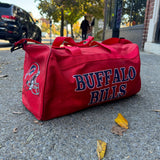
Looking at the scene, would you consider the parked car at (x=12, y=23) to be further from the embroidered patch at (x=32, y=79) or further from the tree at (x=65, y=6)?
the tree at (x=65, y=6)

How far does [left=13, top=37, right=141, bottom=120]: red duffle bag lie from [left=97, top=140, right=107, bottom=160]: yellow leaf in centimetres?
36

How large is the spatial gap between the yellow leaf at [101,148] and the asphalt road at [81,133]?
0.02 m

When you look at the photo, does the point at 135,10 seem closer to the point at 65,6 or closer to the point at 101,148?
the point at 101,148

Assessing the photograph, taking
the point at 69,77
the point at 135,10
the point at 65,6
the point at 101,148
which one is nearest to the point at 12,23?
the point at 135,10

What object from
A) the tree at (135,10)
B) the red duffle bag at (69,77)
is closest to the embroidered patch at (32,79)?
the red duffle bag at (69,77)

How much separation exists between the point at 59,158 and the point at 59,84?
473 millimetres

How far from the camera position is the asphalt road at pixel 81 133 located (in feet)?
2.85

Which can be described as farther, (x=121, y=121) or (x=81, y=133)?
(x=121, y=121)

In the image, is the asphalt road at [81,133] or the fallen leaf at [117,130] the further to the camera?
the fallen leaf at [117,130]

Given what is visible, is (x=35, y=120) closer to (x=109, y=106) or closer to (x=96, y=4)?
(x=109, y=106)

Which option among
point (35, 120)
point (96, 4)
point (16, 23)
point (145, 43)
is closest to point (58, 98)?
point (35, 120)

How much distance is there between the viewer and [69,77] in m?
1.15

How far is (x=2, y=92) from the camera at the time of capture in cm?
176

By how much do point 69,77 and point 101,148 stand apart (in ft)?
1.68
